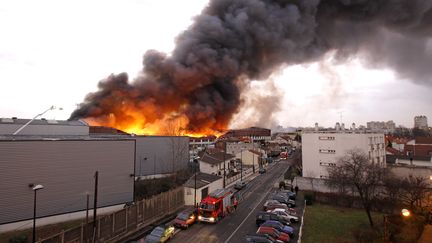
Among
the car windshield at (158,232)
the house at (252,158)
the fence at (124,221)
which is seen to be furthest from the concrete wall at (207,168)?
the car windshield at (158,232)

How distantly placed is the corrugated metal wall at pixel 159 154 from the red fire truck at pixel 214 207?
13752 millimetres

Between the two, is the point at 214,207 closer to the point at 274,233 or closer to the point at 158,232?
the point at 274,233

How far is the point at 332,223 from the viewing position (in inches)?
815

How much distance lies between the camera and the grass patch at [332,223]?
56.6 feet

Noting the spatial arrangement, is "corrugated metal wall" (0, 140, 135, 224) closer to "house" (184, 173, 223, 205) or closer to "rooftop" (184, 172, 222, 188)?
"house" (184, 173, 223, 205)

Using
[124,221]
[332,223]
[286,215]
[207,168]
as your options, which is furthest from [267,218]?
[207,168]

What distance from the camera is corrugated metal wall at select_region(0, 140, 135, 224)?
17375mm

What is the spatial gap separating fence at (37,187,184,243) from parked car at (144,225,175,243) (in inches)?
96.6

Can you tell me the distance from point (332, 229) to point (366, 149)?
68.3 feet

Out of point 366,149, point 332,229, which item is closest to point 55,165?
point 332,229

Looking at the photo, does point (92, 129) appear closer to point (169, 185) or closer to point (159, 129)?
point (159, 129)

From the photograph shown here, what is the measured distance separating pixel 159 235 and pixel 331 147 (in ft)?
95.7

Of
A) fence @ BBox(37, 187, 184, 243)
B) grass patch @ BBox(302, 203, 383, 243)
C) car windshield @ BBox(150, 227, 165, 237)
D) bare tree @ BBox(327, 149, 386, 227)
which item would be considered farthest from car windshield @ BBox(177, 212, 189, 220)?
bare tree @ BBox(327, 149, 386, 227)

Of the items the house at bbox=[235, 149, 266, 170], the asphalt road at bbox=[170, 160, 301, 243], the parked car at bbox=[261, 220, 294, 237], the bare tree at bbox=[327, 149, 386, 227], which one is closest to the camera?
the asphalt road at bbox=[170, 160, 301, 243]
